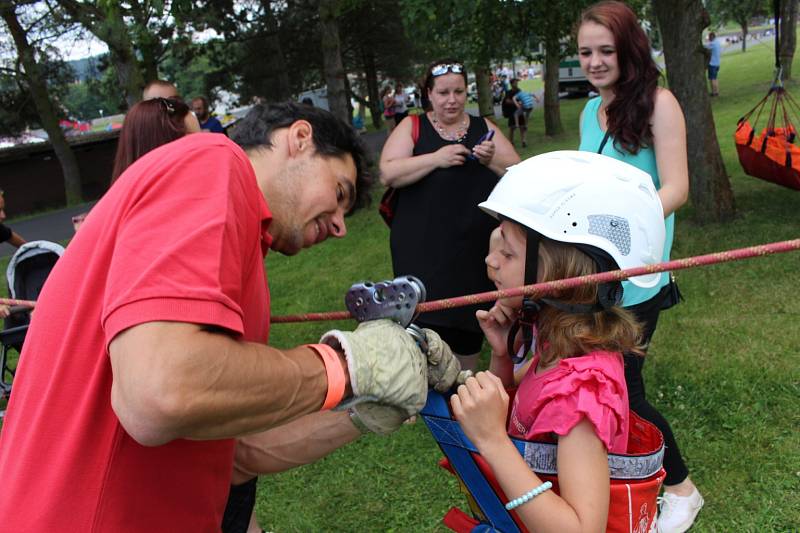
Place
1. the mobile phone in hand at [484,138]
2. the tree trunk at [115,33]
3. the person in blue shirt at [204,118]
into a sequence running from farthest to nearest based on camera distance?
the tree trunk at [115,33], the person in blue shirt at [204,118], the mobile phone in hand at [484,138]

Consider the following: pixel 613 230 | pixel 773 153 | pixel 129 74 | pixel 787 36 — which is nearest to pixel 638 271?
pixel 613 230

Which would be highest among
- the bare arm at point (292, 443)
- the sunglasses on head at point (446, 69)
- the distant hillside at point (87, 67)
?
the distant hillside at point (87, 67)

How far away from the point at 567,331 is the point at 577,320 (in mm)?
46

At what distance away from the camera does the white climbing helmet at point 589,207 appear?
79.6 inches

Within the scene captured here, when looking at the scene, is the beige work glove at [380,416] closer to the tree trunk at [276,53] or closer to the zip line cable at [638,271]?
the zip line cable at [638,271]

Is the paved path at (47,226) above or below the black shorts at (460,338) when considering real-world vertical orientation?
below

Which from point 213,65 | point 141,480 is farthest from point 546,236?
point 213,65

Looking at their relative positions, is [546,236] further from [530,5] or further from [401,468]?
[530,5]

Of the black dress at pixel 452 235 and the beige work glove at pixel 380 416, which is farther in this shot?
the black dress at pixel 452 235

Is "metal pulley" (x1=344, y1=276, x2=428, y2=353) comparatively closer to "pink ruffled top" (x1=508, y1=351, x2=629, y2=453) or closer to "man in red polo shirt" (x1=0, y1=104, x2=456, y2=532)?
"man in red polo shirt" (x1=0, y1=104, x2=456, y2=532)

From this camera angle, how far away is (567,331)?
2102 mm

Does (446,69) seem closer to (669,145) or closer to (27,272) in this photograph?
(669,145)

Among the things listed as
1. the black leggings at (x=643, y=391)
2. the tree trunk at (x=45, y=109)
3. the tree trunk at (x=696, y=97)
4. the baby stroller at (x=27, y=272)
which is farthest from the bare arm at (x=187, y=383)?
the tree trunk at (x=45, y=109)

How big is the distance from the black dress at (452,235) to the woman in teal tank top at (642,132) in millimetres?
906
